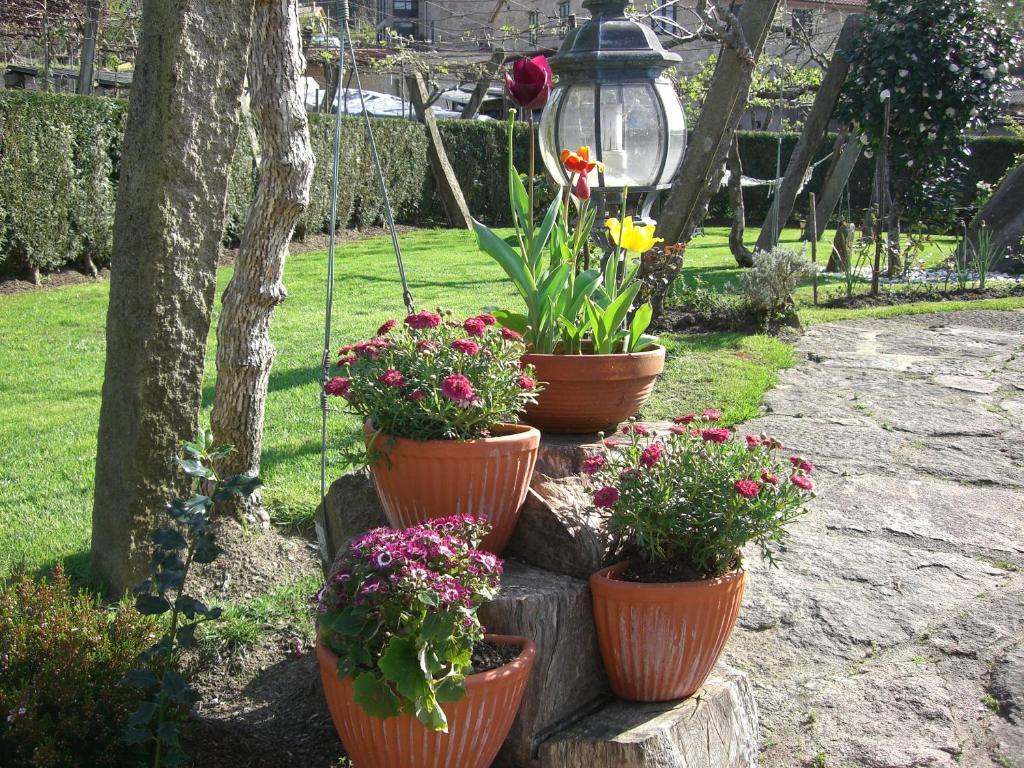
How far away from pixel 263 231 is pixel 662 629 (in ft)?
6.04

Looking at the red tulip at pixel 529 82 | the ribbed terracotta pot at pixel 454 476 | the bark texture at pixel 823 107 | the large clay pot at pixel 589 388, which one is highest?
the bark texture at pixel 823 107

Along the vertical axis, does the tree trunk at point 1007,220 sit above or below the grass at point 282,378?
above

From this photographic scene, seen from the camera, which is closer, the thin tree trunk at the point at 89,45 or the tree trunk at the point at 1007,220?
the tree trunk at the point at 1007,220

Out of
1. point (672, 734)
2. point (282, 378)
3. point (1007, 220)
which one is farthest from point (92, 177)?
point (1007, 220)

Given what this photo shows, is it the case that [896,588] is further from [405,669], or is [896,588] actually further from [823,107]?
[823,107]

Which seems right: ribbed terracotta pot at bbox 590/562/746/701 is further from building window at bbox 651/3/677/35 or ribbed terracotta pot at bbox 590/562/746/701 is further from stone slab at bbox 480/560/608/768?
building window at bbox 651/3/677/35

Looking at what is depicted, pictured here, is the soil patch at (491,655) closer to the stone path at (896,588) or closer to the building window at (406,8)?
the stone path at (896,588)

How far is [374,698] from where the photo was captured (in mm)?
1930

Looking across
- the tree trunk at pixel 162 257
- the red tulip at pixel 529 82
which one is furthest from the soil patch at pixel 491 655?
the red tulip at pixel 529 82

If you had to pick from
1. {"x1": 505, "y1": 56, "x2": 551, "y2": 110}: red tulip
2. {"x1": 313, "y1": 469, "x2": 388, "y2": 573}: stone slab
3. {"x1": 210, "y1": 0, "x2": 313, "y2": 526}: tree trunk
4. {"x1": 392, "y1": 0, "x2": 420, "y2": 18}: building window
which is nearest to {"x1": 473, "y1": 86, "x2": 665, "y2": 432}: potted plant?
{"x1": 505, "y1": 56, "x2": 551, "y2": 110}: red tulip

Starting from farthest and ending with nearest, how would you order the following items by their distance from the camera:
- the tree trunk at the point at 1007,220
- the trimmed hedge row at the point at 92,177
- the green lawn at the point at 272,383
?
the tree trunk at the point at 1007,220 < the trimmed hedge row at the point at 92,177 < the green lawn at the point at 272,383

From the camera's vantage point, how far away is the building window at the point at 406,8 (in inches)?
1649

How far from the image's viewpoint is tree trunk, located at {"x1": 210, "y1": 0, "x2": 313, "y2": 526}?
316 cm

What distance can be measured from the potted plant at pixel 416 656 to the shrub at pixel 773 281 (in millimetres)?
5074
